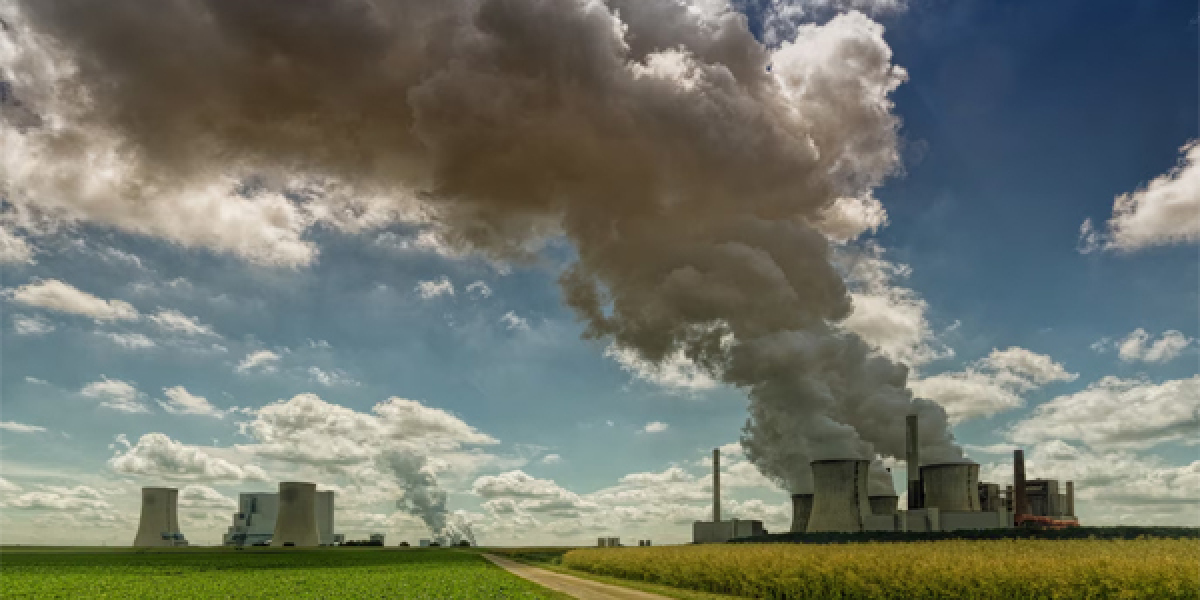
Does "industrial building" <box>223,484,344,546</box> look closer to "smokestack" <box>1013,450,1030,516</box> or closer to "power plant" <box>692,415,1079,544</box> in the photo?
"power plant" <box>692,415,1079,544</box>

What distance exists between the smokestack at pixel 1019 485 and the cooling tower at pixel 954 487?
603 inches

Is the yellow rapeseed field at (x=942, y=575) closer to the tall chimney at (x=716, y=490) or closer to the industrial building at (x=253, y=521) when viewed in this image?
the tall chimney at (x=716, y=490)

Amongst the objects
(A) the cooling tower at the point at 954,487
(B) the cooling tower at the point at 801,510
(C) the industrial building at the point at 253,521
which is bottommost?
(C) the industrial building at the point at 253,521

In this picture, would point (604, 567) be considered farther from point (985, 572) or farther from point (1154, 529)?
point (1154, 529)

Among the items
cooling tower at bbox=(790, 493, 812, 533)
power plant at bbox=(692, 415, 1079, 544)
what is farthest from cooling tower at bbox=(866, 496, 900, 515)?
cooling tower at bbox=(790, 493, 812, 533)

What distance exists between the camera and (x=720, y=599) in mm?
36094

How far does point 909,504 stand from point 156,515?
128798 mm

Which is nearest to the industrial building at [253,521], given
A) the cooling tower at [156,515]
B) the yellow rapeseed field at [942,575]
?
the cooling tower at [156,515]

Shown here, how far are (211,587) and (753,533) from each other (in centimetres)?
7613

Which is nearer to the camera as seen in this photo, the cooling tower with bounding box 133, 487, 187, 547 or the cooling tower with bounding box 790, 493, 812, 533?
the cooling tower with bounding box 790, 493, 812, 533

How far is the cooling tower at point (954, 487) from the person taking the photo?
304ft

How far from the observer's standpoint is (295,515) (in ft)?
480

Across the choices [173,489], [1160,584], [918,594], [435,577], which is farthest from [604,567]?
[173,489]

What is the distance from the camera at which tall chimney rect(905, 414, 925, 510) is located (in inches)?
3789
